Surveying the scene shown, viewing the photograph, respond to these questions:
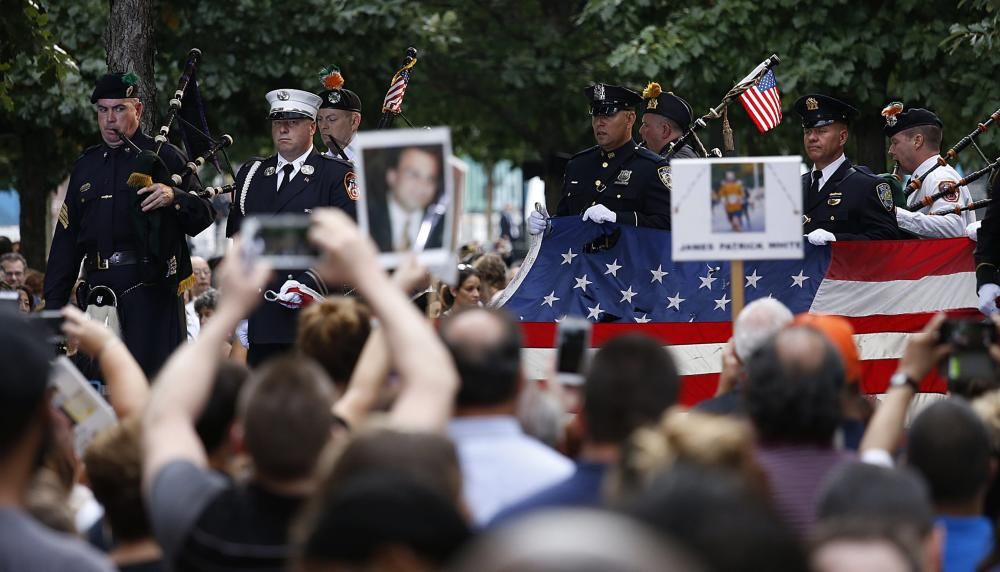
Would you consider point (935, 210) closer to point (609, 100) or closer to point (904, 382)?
point (609, 100)

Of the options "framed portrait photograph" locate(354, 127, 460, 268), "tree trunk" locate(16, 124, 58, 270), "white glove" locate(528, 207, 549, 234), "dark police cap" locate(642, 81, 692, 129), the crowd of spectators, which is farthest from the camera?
"tree trunk" locate(16, 124, 58, 270)

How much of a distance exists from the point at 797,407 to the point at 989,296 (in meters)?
5.34

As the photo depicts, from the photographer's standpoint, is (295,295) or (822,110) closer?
(295,295)

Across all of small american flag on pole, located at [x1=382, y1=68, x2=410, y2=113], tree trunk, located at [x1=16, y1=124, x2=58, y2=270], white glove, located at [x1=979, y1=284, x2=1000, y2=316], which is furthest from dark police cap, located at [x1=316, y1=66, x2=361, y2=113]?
tree trunk, located at [x1=16, y1=124, x2=58, y2=270]

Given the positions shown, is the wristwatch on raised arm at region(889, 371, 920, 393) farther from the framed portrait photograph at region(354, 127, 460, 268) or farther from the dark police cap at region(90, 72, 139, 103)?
the dark police cap at region(90, 72, 139, 103)

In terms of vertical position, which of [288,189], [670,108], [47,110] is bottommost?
[288,189]

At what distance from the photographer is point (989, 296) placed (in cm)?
931

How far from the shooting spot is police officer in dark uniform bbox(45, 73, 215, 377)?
10.0m

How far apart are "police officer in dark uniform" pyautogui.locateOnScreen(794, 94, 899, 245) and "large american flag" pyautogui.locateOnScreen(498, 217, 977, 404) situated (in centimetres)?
32

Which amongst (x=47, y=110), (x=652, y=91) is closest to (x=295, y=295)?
(x=652, y=91)

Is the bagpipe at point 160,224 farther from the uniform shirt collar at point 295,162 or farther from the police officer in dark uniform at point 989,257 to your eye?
the police officer in dark uniform at point 989,257

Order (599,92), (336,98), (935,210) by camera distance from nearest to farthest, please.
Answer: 1. (599,92)
2. (935,210)
3. (336,98)

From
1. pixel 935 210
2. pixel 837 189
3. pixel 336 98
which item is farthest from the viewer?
pixel 336 98

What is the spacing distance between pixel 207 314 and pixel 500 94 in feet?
Answer: 36.6
